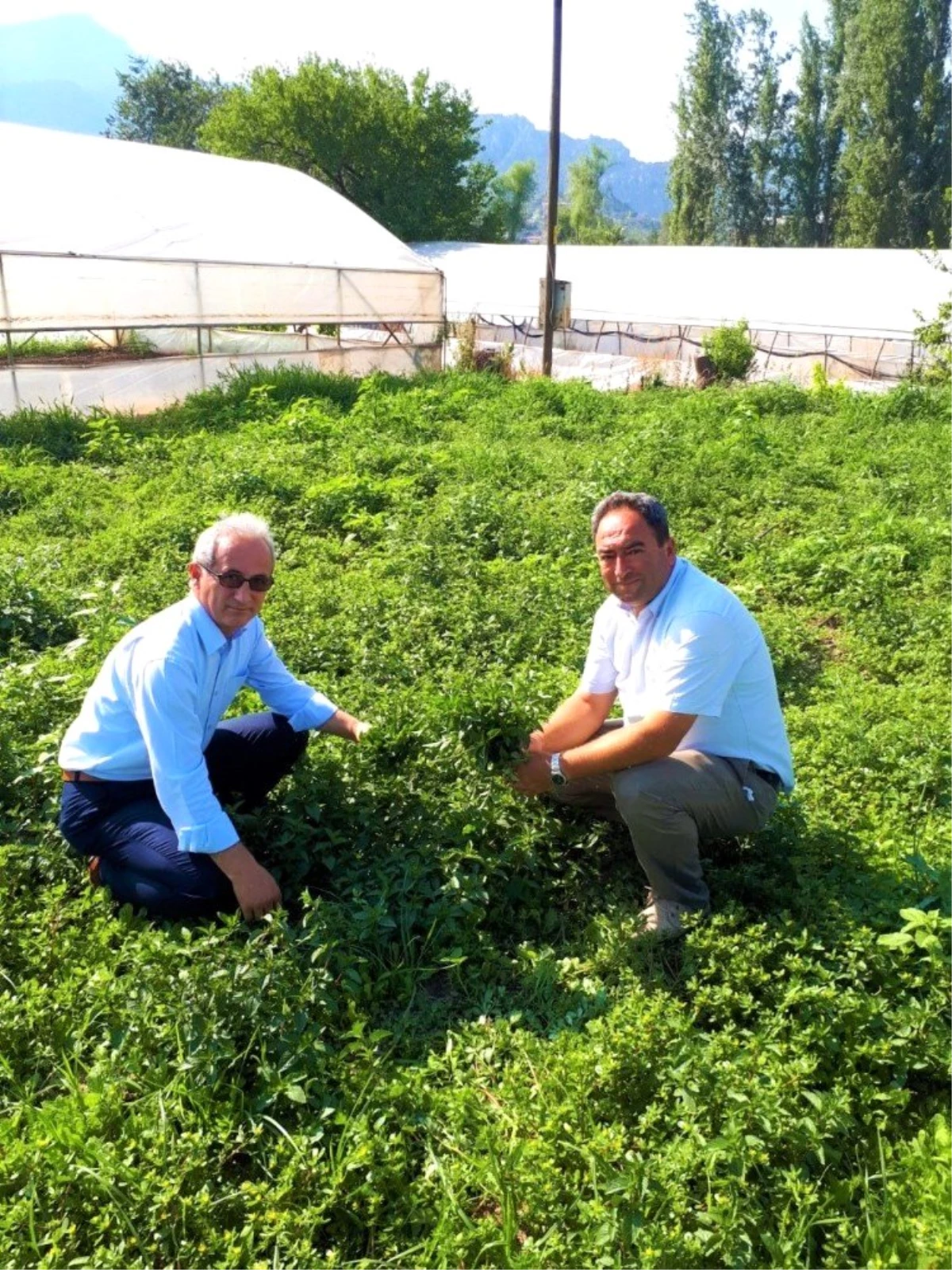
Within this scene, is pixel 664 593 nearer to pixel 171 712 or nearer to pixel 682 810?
pixel 682 810

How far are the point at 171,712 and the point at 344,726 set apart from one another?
32.5 inches

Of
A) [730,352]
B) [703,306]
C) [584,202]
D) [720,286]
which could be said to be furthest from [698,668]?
[584,202]

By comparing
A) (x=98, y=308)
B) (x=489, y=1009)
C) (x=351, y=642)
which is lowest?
(x=489, y=1009)

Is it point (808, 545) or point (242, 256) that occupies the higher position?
point (242, 256)

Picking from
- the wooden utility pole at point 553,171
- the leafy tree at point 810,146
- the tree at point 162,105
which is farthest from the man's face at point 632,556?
the tree at point 162,105

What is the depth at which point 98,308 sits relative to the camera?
13.2m

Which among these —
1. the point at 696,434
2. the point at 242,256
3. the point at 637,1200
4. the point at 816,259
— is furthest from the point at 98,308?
the point at 816,259

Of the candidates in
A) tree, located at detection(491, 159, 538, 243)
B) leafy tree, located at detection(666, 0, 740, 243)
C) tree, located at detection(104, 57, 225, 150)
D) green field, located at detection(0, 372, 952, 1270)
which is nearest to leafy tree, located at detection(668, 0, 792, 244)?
leafy tree, located at detection(666, 0, 740, 243)

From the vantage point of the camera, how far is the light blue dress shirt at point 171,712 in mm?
2998

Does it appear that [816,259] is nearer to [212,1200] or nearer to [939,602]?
[939,602]

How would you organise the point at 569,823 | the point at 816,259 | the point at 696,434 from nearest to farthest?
the point at 569,823 → the point at 696,434 → the point at 816,259

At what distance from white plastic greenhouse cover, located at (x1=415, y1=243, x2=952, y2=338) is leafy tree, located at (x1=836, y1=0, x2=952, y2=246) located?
52.4ft

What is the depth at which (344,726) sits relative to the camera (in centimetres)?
371

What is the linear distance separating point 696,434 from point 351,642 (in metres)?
6.09
